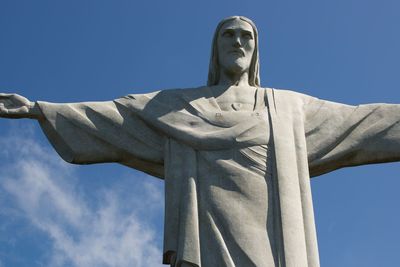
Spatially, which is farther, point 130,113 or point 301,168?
point 130,113

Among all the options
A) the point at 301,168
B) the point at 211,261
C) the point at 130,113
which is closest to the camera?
the point at 211,261

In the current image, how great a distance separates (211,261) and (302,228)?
4.65ft

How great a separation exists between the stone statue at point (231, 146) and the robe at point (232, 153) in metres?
0.02

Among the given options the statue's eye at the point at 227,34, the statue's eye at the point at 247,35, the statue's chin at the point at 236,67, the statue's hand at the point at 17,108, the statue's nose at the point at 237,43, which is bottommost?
the statue's hand at the point at 17,108

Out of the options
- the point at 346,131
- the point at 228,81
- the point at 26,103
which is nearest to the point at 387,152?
the point at 346,131

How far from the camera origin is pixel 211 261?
1222 cm

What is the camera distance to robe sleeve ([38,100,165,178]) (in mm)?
13891

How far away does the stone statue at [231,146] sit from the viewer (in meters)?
12.4

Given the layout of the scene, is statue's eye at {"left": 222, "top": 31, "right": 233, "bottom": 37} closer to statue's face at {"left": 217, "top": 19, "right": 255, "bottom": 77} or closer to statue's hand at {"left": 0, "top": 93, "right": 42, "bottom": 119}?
statue's face at {"left": 217, "top": 19, "right": 255, "bottom": 77}

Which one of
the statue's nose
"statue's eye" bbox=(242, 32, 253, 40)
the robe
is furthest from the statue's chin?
the robe

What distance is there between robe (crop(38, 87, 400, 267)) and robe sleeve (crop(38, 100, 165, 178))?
2cm

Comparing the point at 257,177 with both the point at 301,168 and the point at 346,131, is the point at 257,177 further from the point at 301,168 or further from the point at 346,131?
the point at 346,131

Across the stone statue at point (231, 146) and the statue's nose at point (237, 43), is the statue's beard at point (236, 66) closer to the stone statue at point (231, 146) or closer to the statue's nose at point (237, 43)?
the stone statue at point (231, 146)

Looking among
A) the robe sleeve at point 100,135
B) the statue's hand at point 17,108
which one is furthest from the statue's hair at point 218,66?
the statue's hand at point 17,108
